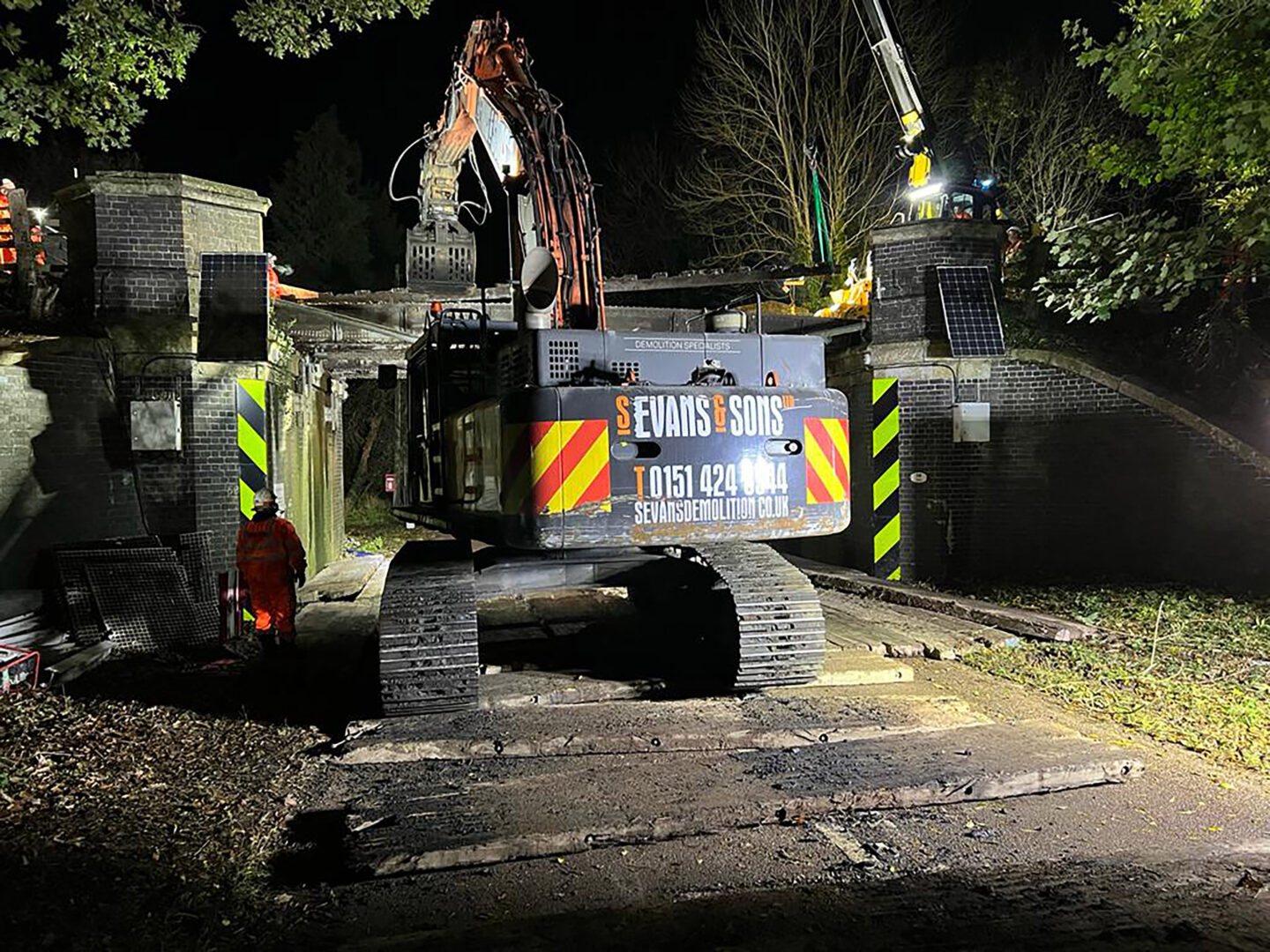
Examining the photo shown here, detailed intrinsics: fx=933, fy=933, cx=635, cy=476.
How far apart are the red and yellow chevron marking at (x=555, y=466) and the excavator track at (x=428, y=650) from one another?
75 cm

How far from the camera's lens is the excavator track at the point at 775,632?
223 inches

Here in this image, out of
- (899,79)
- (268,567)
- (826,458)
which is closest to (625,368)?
(826,458)

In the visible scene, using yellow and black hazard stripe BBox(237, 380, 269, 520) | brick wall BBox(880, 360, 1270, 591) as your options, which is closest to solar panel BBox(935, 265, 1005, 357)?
brick wall BBox(880, 360, 1270, 591)

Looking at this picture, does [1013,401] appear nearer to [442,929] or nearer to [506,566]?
[506,566]

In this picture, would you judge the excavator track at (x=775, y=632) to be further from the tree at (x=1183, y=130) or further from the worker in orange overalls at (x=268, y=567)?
the tree at (x=1183, y=130)

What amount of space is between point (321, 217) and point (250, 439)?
76.2ft

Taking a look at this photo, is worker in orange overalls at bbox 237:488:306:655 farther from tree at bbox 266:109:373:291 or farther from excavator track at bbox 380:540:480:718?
tree at bbox 266:109:373:291

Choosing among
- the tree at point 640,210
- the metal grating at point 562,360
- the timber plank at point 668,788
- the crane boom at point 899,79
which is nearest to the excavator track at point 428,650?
the timber plank at point 668,788

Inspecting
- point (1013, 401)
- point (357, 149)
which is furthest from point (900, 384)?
point (357, 149)

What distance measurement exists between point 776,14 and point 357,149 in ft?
51.8

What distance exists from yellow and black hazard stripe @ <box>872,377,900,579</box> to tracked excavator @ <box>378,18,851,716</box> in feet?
13.6

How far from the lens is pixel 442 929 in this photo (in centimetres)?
311

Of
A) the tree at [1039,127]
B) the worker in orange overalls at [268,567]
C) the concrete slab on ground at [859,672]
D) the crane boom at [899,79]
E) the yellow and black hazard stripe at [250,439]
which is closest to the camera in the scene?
the concrete slab on ground at [859,672]

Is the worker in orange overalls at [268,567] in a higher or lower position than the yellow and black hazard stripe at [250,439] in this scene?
lower
